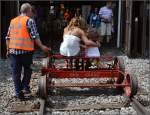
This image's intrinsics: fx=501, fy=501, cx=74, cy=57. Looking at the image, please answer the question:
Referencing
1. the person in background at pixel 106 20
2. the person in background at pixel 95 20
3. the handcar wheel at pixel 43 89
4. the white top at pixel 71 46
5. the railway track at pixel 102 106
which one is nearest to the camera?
the railway track at pixel 102 106

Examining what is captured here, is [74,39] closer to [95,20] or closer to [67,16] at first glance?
[95,20]

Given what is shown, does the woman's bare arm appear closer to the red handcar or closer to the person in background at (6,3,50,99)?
the red handcar

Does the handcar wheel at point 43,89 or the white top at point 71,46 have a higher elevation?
the white top at point 71,46

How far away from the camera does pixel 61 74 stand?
988 cm

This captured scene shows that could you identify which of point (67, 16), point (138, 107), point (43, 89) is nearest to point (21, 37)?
point (43, 89)

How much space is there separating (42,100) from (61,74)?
980 millimetres

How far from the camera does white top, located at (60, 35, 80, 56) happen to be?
408 inches

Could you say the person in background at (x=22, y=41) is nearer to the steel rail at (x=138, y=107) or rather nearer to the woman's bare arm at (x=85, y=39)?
the woman's bare arm at (x=85, y=39)

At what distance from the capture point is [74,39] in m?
10.4

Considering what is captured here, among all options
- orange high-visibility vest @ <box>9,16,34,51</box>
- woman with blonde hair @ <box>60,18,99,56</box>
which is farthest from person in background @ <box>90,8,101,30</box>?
orange high-visibility vest @ <box>9,16,34,51</box>

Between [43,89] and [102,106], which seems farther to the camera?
[43,89]

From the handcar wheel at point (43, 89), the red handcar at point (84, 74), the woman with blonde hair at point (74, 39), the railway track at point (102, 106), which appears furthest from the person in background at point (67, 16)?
the railway track at point (102, 106)

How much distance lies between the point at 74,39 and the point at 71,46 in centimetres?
16

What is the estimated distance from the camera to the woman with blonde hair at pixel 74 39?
33.7ft
